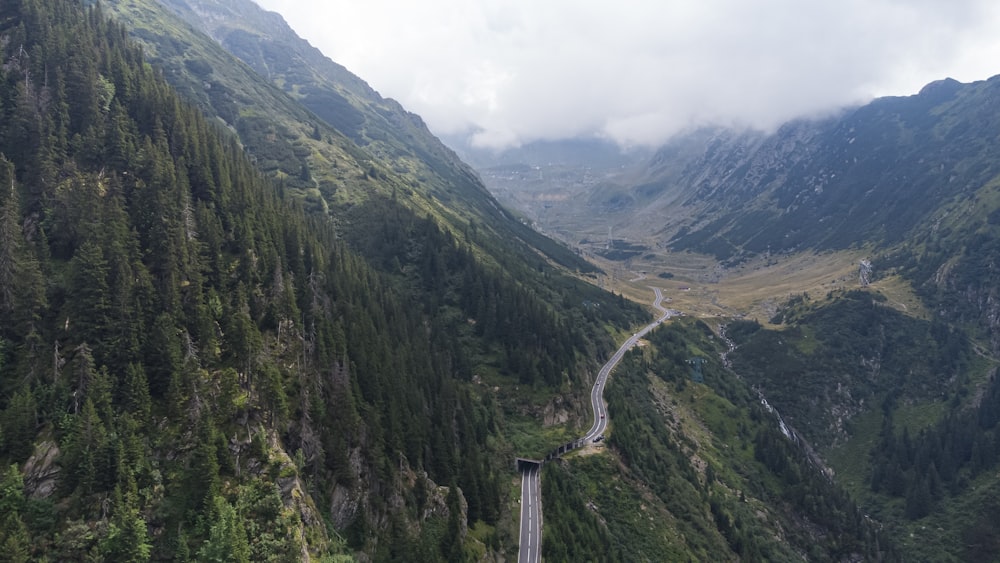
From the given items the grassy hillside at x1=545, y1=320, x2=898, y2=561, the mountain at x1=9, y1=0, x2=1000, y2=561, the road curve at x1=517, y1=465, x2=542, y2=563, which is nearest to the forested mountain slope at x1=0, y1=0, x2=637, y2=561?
the mountain at x1=9, y1=0, x2=1000, y2=561

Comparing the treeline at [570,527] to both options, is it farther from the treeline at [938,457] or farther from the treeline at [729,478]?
the treeline at [938,457]

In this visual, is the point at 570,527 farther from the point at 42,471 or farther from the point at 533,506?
the point at 42,471

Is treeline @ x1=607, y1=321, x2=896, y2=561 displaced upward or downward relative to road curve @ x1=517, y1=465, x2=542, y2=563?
upward

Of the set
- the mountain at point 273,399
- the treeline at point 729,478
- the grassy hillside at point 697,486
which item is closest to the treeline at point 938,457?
the mountain at point 273,399

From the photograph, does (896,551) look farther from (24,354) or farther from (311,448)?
(24,354)

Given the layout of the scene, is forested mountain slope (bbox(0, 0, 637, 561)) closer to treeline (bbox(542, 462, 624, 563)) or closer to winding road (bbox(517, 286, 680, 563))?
winding road (bbox(517, 286, 680, 563))

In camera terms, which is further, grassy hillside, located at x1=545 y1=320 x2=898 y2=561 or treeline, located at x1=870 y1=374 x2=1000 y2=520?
treeline, located at x1=870 y1=374 x2=1000 y2=520

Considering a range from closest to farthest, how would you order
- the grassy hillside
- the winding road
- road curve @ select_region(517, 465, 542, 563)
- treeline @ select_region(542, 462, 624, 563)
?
road curve @ select_region(517, 465, 542, 563) < the winding road < treeline @ select_region(542, 462, 624, 563) < the grassy hillside
